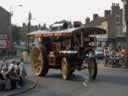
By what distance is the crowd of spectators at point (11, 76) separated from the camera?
22.0 meters

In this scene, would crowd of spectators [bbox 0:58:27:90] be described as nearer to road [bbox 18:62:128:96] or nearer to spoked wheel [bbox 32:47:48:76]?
road [bbox 18:62:128:96]

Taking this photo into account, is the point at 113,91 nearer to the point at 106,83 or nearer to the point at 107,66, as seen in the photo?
the point at 106,83

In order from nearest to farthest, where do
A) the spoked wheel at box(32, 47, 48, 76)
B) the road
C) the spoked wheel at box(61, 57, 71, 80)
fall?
the road, the spoked wheel at box(61, 57, 71, 80), the spoked wheel at box(32, 47, 48, 76)

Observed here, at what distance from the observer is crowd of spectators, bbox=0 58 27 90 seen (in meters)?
22.0

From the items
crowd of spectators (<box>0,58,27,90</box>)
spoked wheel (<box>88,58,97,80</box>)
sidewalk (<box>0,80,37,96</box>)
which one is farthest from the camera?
spoked wheel (<box>88,58,97,80</box>)

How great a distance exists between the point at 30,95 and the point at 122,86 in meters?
5.51

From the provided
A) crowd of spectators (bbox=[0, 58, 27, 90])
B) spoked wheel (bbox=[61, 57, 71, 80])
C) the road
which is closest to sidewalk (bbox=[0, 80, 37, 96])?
the road

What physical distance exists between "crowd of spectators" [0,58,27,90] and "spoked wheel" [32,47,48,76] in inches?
212

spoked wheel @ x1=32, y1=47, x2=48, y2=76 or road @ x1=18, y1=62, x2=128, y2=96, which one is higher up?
spoked wheel @ x1=32, y1=47, x2=48, y2=76

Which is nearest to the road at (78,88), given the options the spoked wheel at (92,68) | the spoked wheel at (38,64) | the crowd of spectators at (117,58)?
the spoked wheel at (92,68)

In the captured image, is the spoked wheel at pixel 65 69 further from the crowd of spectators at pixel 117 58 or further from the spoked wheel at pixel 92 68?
the crowd of spectators at pixel 117 58

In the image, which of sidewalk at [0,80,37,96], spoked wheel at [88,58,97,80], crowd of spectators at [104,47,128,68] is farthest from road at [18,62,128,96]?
crowd of spectators at [104,47,128,68]

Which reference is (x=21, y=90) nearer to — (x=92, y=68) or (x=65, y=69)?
(x=65, y=69)

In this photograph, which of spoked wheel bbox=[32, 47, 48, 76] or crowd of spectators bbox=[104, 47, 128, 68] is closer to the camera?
spoked wheel bbox=[32, 47, 48, 76]
